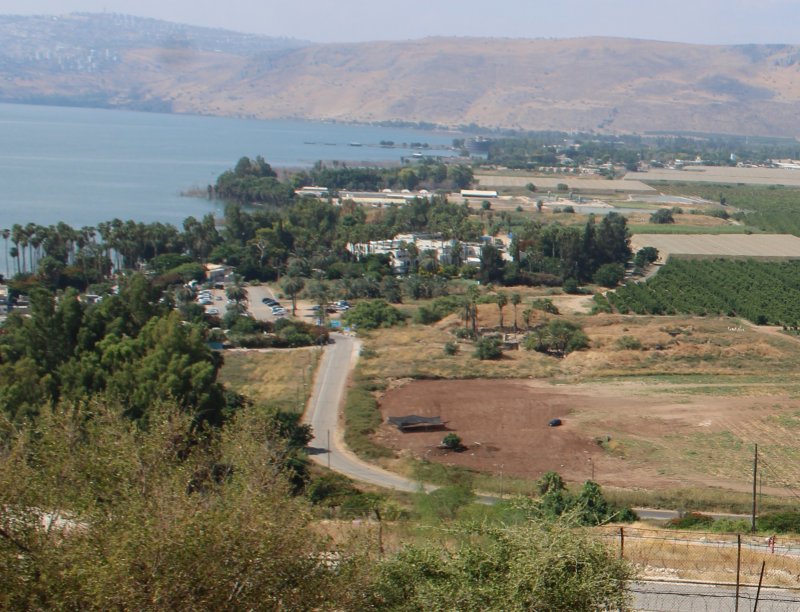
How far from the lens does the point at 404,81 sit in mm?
192625

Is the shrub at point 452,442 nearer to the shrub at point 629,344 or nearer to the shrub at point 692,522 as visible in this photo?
the shrub at point 692,522

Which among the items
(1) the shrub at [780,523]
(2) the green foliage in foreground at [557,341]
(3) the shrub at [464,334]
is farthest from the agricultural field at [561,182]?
(1) the shrub at [780,523]

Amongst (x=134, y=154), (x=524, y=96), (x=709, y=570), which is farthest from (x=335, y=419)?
(x=524, y=96)

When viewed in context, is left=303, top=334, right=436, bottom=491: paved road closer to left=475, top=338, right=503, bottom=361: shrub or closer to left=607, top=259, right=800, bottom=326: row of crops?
left=475, top=338, right=503, bottom=361: shrub

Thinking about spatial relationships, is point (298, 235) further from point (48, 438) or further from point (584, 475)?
point (48, 438)

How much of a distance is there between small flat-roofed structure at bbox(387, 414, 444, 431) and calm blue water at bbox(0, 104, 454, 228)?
33.8 metres

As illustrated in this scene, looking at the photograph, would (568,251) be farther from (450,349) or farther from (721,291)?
(450,349)

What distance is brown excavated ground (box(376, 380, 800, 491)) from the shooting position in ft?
58.6

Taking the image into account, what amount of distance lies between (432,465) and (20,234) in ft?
80.6

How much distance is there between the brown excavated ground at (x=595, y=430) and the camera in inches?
703

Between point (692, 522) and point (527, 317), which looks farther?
point (527, 317)

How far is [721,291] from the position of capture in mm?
36125

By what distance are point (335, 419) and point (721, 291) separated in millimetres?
20095

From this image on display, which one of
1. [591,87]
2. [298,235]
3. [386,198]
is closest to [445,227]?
[298,235]
